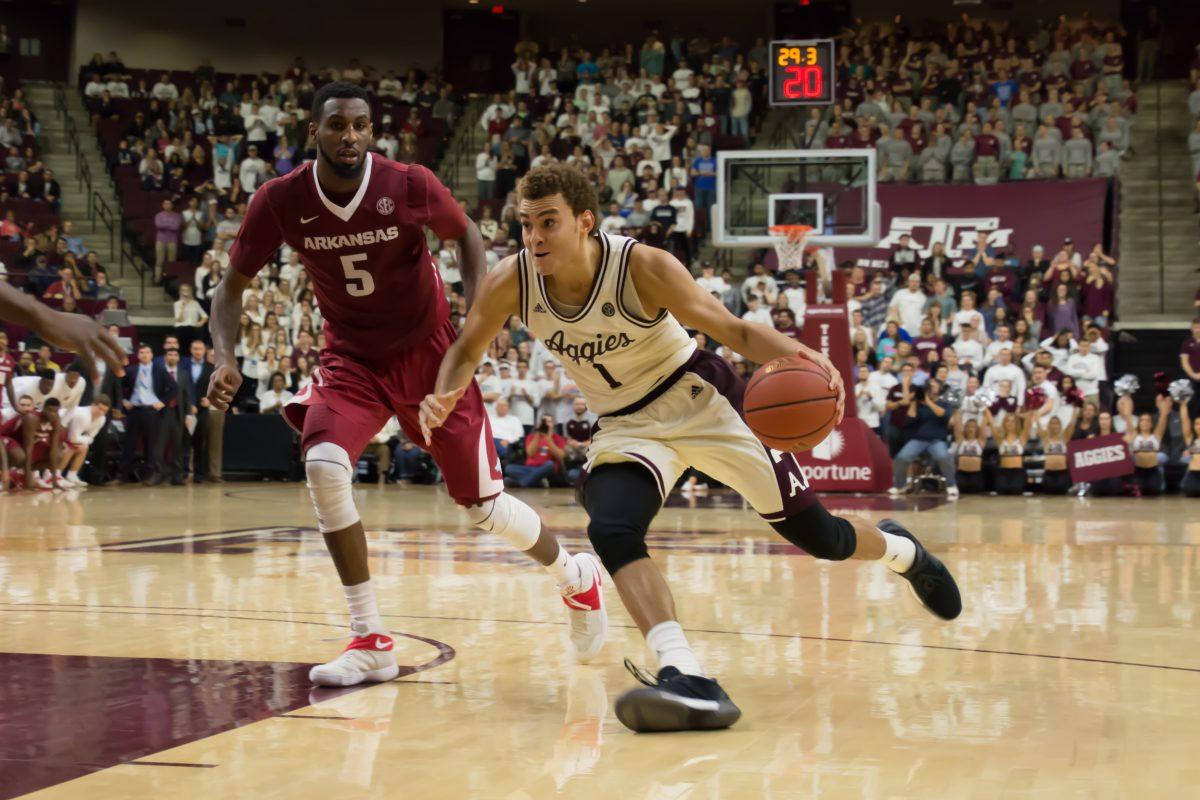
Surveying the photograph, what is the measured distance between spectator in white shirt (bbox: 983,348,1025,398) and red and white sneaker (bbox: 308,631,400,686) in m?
12.3

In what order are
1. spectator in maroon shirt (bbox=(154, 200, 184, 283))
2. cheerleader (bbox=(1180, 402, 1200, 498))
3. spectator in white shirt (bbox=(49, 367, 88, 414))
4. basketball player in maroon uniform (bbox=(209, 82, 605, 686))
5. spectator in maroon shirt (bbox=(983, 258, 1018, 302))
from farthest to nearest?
1. spectator in maroon shirt (bbox=(154, 200, 184, 283))
2. spectator in maroon shirt (bbox=(983, 258, 1018, 302))
3. spectator in white shirt (bbox=(49, 367, 88, 414))
4. cheerleader (bbox=(1180, 402, 1200, 498))
5. basketball player in maroon uniform (bbox=(209, 82, 605, 686))

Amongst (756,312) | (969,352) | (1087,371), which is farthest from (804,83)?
(1087,371)

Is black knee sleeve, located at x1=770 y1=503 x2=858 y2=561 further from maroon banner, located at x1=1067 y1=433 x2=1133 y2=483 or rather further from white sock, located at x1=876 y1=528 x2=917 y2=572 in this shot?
maroon banner, located at x1=1067 y1=433 x2=1133 y2=483

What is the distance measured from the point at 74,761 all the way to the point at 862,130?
65.0 feet

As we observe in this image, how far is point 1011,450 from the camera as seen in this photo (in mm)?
15617

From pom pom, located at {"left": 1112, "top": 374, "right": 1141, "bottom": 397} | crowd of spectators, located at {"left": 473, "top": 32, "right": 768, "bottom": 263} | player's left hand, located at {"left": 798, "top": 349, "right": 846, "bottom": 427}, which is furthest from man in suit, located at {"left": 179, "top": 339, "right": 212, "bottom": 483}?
player's left hand, located at {"left": 798, "top": 349, "right": 846, "bottom": 427}

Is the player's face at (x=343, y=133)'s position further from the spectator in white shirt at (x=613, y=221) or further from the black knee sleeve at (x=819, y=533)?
the spectator in white shirt at (x=613, y=221)

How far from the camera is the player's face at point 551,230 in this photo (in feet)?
15.0

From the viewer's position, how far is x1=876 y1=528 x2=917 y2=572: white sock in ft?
17.3

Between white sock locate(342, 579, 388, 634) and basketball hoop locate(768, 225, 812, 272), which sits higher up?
basketball hoop locate(768, 225, 812, 272)

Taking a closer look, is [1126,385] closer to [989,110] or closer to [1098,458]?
[1098,458]

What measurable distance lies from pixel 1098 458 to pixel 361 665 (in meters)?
12.5

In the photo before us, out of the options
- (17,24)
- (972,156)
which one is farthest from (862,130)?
(17,24)

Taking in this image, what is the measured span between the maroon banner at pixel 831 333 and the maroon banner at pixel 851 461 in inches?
17.1
